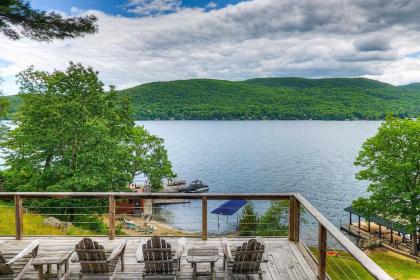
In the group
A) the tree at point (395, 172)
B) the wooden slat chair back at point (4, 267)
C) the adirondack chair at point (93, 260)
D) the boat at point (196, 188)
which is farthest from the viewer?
the boat at point (196, 188)

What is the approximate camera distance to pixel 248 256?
13.9ft

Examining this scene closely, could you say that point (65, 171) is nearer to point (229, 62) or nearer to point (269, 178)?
point (269, 178)

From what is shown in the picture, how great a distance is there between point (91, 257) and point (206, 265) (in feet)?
5.76

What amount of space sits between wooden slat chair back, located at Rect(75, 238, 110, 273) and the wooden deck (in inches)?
17.9

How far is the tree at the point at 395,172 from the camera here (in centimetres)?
2338

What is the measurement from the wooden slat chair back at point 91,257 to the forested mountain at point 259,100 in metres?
143

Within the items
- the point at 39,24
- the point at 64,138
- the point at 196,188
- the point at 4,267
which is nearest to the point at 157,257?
the point at 4,267

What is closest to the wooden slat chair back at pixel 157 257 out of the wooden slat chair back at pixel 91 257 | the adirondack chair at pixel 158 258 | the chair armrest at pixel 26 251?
the adirondack chair at pixel 158 258

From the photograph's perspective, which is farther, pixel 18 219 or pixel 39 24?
pixel 39 24

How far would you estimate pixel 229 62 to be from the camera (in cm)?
13300

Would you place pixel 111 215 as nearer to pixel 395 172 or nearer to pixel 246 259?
pixel 246 259

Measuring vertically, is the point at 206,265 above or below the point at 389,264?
above

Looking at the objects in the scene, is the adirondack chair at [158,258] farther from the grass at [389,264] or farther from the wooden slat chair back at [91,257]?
the grass at [389,264]

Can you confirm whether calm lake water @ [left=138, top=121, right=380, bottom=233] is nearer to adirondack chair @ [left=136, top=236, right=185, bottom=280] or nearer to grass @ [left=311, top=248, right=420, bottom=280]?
grass @ [left=311, top=248, right=420, bottom=280]
